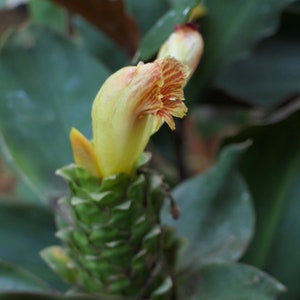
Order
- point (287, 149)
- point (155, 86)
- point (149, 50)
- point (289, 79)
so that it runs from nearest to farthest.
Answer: point (155, 86) → point (149, 50) → point (287, 149) → point (289, 79)

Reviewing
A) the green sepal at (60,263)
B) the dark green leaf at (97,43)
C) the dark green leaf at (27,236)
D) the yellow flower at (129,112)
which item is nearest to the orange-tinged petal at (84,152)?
the yellow flower at (129,112)

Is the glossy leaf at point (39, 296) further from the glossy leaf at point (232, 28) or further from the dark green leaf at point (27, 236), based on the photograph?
the glossy leaf at point (232, 28)

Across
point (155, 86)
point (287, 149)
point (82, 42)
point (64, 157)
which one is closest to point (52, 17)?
point (82, 42)

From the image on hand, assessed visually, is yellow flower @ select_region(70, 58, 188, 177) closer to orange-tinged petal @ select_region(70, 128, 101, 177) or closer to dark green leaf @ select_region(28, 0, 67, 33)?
orange-tinged petal @ select_region(70, 128, 101, 177)

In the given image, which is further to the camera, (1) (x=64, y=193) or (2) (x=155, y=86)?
(1) (x=64, y=193)

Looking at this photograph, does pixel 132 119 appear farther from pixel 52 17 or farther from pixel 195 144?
pixel 195 144

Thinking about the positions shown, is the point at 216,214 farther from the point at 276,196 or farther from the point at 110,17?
the point at 110,17

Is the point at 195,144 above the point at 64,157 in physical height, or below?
below
